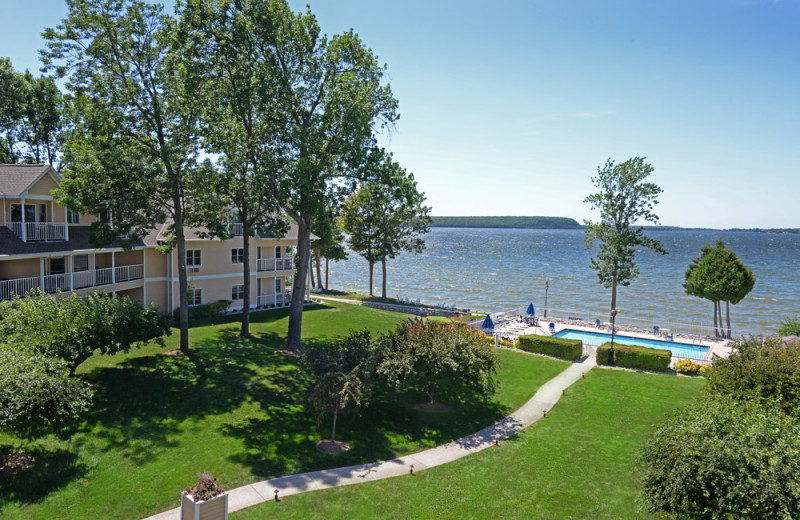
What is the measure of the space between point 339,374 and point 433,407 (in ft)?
21.4

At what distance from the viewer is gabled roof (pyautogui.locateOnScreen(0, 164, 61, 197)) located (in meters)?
23.8

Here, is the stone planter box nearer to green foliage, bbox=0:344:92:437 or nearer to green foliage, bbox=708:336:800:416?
green foliage, bbox=0:344:92:437

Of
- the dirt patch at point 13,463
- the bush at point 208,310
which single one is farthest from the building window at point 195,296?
the dirt patch at point 13,463

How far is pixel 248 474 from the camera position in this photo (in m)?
14.5

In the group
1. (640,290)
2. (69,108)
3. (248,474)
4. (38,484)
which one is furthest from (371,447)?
(640,290)

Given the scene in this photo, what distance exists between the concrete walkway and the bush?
2305 cm

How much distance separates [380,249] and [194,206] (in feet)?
95.8

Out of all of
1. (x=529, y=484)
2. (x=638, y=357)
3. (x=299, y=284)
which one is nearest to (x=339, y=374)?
(x=529, y=484)

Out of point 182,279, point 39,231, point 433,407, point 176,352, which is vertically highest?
point 39,231

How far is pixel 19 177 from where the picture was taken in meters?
24.8

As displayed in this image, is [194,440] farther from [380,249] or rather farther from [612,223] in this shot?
[380,249]

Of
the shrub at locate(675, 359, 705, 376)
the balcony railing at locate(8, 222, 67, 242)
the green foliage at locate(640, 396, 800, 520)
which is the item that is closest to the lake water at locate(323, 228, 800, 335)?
the shrub at locate(675, 359, 705, 376)

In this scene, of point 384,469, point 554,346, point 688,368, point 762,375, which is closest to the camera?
point 384,469

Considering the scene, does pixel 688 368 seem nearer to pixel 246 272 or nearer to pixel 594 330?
pixel 594 330
